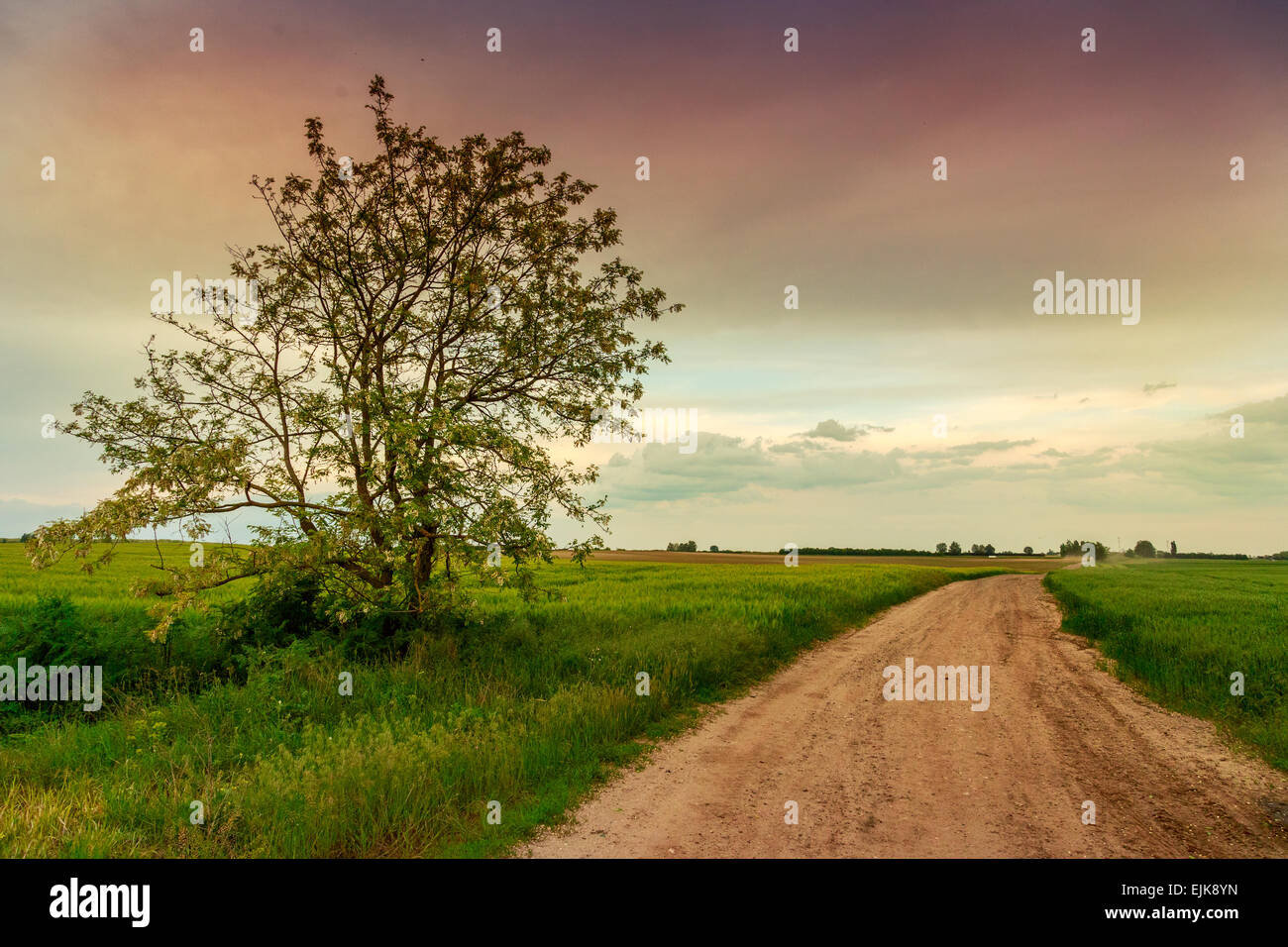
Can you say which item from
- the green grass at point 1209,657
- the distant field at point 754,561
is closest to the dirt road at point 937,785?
the green grass at point 1209,657

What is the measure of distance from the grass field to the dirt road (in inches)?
36.0

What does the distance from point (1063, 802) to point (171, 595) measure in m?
14.2

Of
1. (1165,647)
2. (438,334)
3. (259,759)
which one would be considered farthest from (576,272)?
(1165,647)

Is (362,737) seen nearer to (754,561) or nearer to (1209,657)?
(1209,657)

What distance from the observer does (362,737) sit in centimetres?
776

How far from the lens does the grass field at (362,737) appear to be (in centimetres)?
562

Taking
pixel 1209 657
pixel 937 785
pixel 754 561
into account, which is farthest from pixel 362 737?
pixel 754 561

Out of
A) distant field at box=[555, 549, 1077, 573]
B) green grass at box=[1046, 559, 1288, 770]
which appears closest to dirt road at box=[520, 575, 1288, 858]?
green grass at box=[1046, 559, 1288, 770]

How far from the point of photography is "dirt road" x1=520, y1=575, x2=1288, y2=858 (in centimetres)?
561

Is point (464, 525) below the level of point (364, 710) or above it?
above

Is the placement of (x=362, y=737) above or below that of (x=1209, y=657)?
above

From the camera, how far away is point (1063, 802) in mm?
6480

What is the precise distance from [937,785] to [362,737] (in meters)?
7.12
